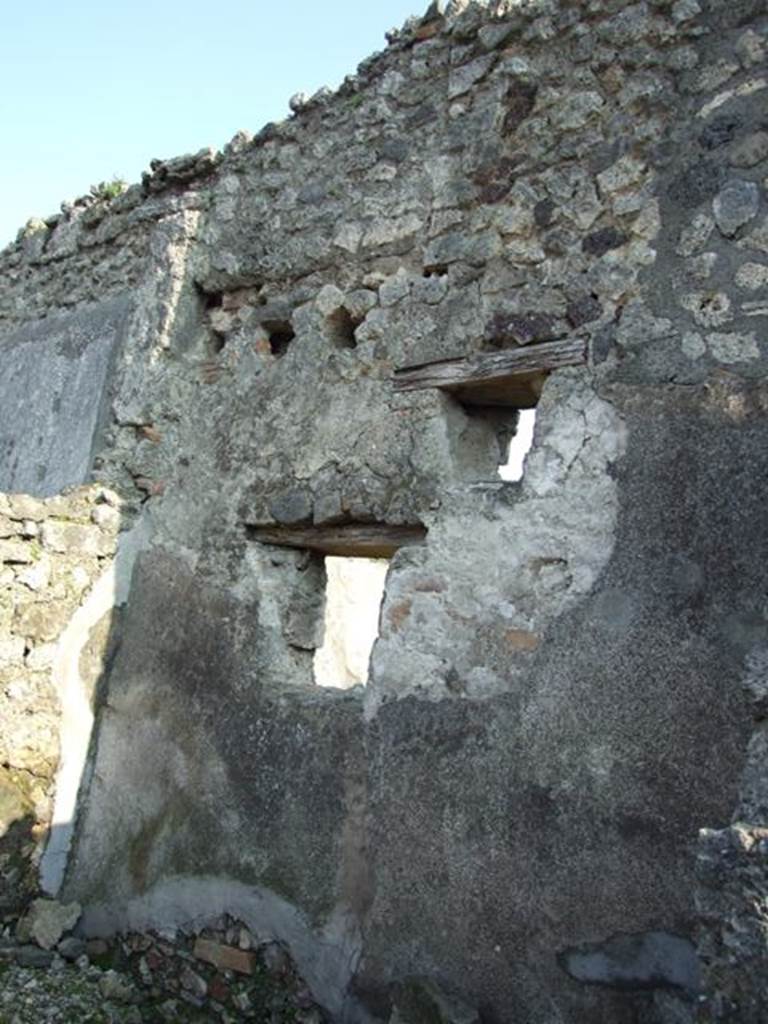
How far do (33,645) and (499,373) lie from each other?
2.19 metres

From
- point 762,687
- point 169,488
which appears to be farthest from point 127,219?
point 762,687

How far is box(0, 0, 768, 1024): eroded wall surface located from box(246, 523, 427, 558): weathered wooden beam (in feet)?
0.17

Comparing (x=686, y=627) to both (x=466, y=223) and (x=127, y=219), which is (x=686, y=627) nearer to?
(x=466, y=223)

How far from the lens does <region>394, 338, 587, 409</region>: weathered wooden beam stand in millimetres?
3070

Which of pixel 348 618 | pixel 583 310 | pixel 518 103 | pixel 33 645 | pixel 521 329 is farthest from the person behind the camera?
pixel 348 618

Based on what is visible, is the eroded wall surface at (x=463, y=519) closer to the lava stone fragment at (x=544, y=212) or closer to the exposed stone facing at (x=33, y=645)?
the lava stone fragment at (x=544, y=212)

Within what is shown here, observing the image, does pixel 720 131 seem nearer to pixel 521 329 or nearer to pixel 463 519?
pixel 521 329

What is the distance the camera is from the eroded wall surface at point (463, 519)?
103 inches

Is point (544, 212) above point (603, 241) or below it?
→ above

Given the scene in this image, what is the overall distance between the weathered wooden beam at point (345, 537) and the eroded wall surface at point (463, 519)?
51 mm

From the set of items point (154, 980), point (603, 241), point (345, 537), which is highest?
point (603, 241)

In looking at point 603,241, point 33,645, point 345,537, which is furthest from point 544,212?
point 33,645

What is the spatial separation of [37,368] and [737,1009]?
191 inches

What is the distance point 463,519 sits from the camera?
314 cm
